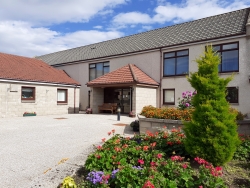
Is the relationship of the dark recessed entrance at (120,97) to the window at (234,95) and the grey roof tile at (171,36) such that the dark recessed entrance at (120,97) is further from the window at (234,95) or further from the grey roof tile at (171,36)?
the window at (234,95)

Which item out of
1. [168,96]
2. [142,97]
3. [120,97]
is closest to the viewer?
[142,97]

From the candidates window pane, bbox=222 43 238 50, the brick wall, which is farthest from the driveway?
window pane, bbox=222 43 238 50

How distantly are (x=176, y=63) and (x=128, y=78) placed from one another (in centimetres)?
410

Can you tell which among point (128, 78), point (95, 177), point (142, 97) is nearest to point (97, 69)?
point (128, 78)

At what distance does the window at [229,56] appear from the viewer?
1439 centimetres

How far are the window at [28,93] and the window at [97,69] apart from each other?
680cm

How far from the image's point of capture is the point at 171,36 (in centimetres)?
1905

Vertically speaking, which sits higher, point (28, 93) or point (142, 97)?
point (28, 93)

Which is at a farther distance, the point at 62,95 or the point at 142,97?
the point at 62,95

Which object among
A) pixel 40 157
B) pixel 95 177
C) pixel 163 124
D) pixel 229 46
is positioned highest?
pixel 229 46

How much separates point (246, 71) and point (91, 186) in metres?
13.7

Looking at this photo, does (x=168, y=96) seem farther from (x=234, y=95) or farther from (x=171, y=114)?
(x=171, y=114)

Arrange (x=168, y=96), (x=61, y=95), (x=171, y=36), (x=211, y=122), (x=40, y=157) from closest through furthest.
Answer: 1. (x=211, y=122)
2. (x=40, y=157)
3. (x=168, y=96)
4. (x=171, y=36)
5. (x=61, y=95)

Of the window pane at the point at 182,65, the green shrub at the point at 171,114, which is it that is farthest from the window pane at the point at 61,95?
the green shrub at the point at 171,114
